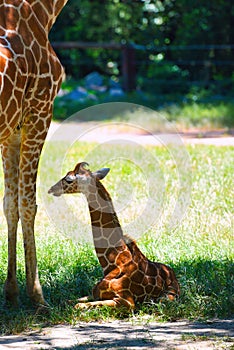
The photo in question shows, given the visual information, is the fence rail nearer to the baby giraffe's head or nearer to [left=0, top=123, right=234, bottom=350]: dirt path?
the baby giraffe's head

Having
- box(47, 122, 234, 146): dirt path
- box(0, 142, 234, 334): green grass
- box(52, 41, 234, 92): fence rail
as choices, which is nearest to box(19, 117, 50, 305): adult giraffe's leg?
box(0, 142, 234, 334): green grass

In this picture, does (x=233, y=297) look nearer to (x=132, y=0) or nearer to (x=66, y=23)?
(x=132, y=0)

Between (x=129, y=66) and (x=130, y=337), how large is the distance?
13757mm

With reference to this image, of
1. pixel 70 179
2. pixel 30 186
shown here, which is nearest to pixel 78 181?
pixel 70 179

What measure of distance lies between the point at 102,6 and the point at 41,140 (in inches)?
590

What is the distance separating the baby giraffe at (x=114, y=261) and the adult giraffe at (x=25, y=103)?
0.94 feet

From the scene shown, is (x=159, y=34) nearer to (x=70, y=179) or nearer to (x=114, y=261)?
(x=70, y=179)

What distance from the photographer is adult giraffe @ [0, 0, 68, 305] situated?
503cm

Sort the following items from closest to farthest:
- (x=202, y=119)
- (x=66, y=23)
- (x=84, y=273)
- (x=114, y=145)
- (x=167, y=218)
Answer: (x=84, y=273) < (x=167, y=218) < (x=114, y=145) < (x=202, y=119) < (x=66, y=23)

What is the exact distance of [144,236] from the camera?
7.00 meters

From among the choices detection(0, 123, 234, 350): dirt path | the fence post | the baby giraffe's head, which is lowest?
detection(0, 123, 234, 350): dirt path

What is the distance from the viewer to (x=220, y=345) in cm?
463

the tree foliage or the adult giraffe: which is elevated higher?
the tree foliage

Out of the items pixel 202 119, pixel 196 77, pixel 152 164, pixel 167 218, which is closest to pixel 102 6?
pixel 196 77
